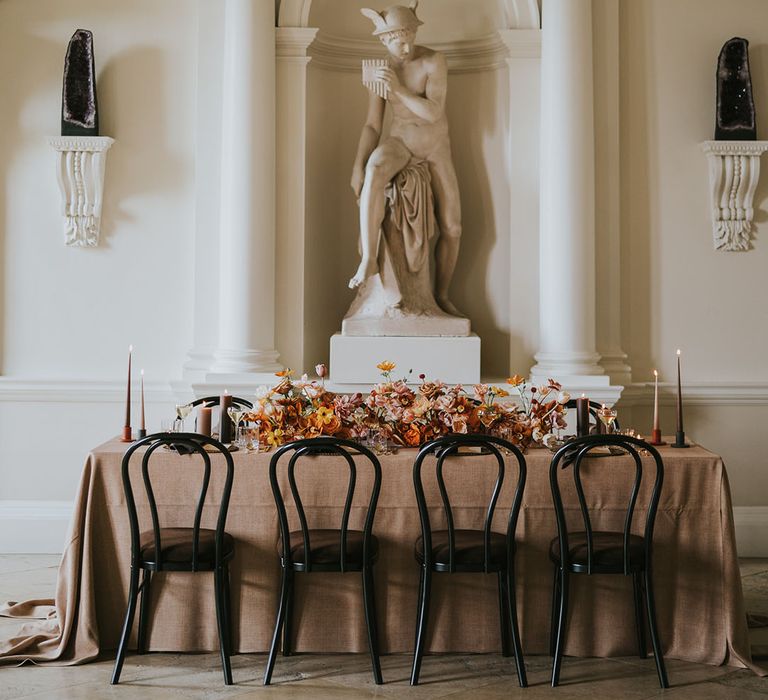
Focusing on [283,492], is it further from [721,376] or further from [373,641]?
[721,376]

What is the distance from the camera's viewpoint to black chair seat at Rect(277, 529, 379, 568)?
11.3 ft

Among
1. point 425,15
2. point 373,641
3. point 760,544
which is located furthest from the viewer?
point 425,15

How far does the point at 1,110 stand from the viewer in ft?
18.0

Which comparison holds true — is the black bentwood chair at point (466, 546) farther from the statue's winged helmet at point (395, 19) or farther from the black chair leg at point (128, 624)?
the statue's winged helmet at point (395, 19)

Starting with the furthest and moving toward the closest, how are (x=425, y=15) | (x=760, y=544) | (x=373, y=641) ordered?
1. (x=425, y=15)
2. (x=760, y=544)
3. (x=373, y=641)

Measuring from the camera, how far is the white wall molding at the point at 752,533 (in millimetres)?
5363

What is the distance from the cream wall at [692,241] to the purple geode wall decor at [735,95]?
0.11m

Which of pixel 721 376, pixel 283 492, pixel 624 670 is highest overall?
pixel 721 376

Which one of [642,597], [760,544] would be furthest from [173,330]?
[760,544]

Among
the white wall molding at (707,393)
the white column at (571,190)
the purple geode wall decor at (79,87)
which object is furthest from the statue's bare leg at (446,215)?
the purple geode wall decor at (79,87)

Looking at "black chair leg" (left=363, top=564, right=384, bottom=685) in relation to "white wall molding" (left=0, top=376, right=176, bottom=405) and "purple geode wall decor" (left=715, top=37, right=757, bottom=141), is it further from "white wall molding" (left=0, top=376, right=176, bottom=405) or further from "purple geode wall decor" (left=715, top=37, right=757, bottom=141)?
"purple geode wall decor" (left=715, top=37, right=757, bottom=141)

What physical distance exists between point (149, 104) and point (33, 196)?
0.84m

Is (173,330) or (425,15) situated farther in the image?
(425,15)

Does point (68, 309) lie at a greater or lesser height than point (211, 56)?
lesser
